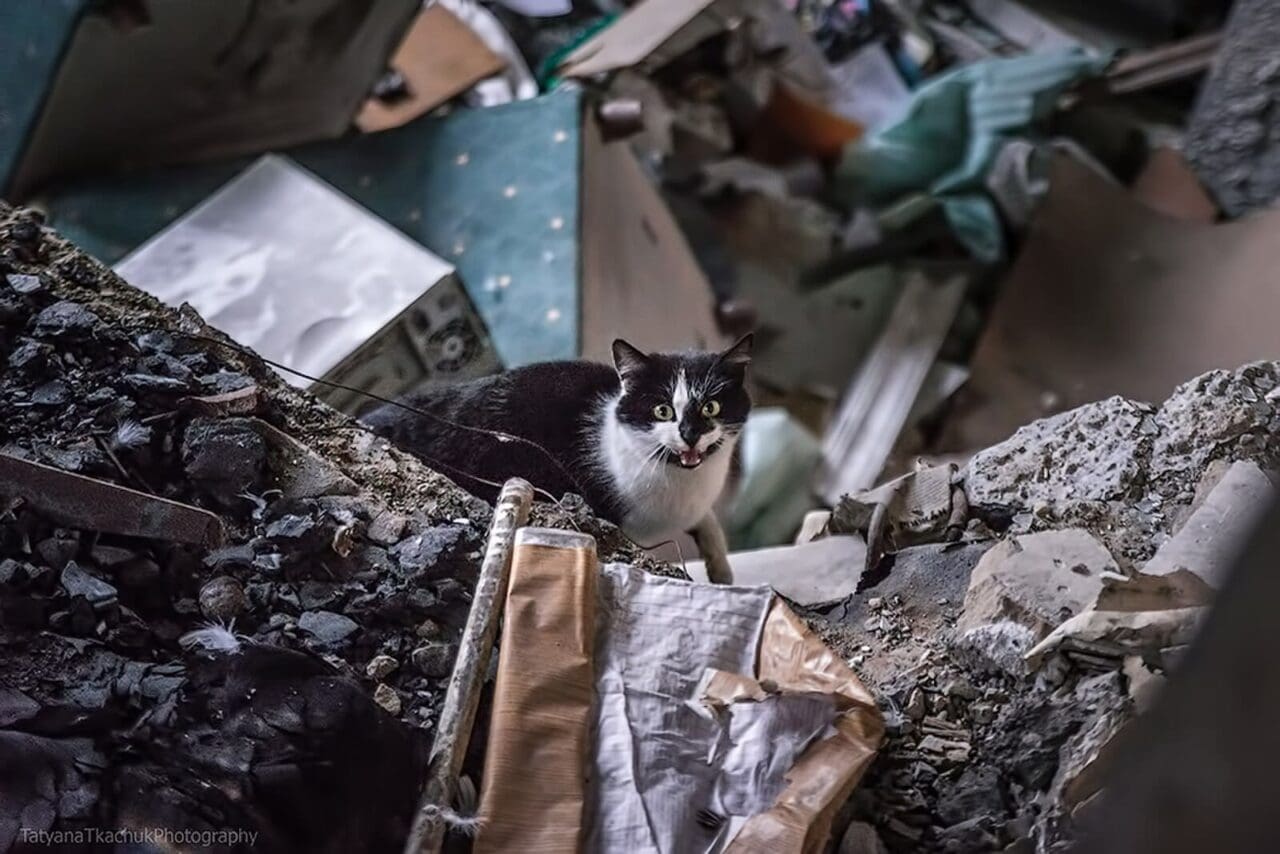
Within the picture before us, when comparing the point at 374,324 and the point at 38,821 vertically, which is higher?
the point at 38,821

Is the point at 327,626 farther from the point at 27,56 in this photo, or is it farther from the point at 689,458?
the point at 27,56

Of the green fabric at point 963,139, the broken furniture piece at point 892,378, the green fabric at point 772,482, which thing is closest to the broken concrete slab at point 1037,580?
the green fabric at point 772,482

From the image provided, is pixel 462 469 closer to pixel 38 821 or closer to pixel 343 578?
pixel 343 578

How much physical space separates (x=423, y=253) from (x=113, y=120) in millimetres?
832

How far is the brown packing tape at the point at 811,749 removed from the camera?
37.2 inches

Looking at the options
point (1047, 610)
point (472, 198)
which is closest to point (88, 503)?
point (1047, 610)

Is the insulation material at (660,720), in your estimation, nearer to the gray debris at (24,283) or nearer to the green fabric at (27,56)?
the gray debris at (24,283)

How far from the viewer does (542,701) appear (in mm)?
1005

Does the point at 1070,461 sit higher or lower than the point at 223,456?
lower

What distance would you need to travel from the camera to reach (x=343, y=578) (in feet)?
3.71

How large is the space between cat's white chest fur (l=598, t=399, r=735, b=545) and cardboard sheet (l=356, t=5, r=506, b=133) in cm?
161

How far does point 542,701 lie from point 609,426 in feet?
1.45

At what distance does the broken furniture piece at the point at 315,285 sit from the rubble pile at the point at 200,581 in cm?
32

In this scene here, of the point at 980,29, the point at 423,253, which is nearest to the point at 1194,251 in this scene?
the point at 980,29
